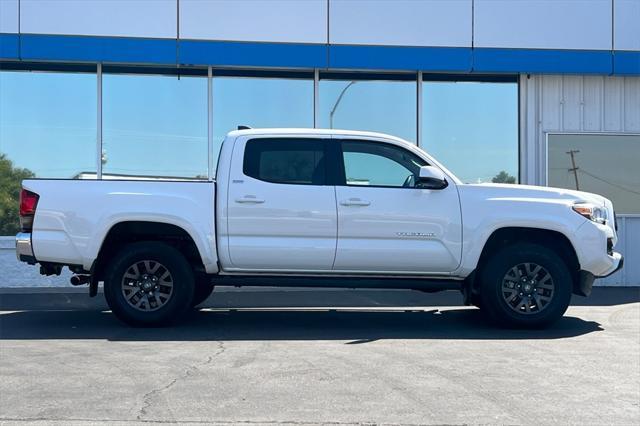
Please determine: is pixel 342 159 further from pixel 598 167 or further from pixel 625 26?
pixel 625 26

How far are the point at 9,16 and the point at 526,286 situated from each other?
9.46 m

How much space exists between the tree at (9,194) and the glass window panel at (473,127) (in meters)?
7.26

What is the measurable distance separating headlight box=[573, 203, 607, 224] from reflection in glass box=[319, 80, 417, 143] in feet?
16.8

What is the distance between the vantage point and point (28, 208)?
308 inches

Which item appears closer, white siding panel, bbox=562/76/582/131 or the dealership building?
the dealership building

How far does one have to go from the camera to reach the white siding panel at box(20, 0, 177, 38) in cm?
1193

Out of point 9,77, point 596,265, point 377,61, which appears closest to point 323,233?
point 596,265

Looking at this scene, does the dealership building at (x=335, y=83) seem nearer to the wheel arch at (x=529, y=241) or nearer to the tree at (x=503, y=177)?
the tree at (x=503, y=177)

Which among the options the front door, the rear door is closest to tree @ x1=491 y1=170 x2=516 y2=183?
the front door

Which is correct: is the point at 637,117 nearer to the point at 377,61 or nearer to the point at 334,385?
the point at 377,61

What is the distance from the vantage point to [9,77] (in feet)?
40.9

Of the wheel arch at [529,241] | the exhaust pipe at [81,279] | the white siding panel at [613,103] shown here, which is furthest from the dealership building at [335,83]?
the wheel arch at [529,241]

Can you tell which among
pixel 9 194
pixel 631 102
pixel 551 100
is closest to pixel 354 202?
pixel 551 100

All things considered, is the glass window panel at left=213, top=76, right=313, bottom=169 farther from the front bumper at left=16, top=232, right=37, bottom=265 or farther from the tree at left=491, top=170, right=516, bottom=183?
the front bumper at left=16, top=232, right=37, bottom=265
